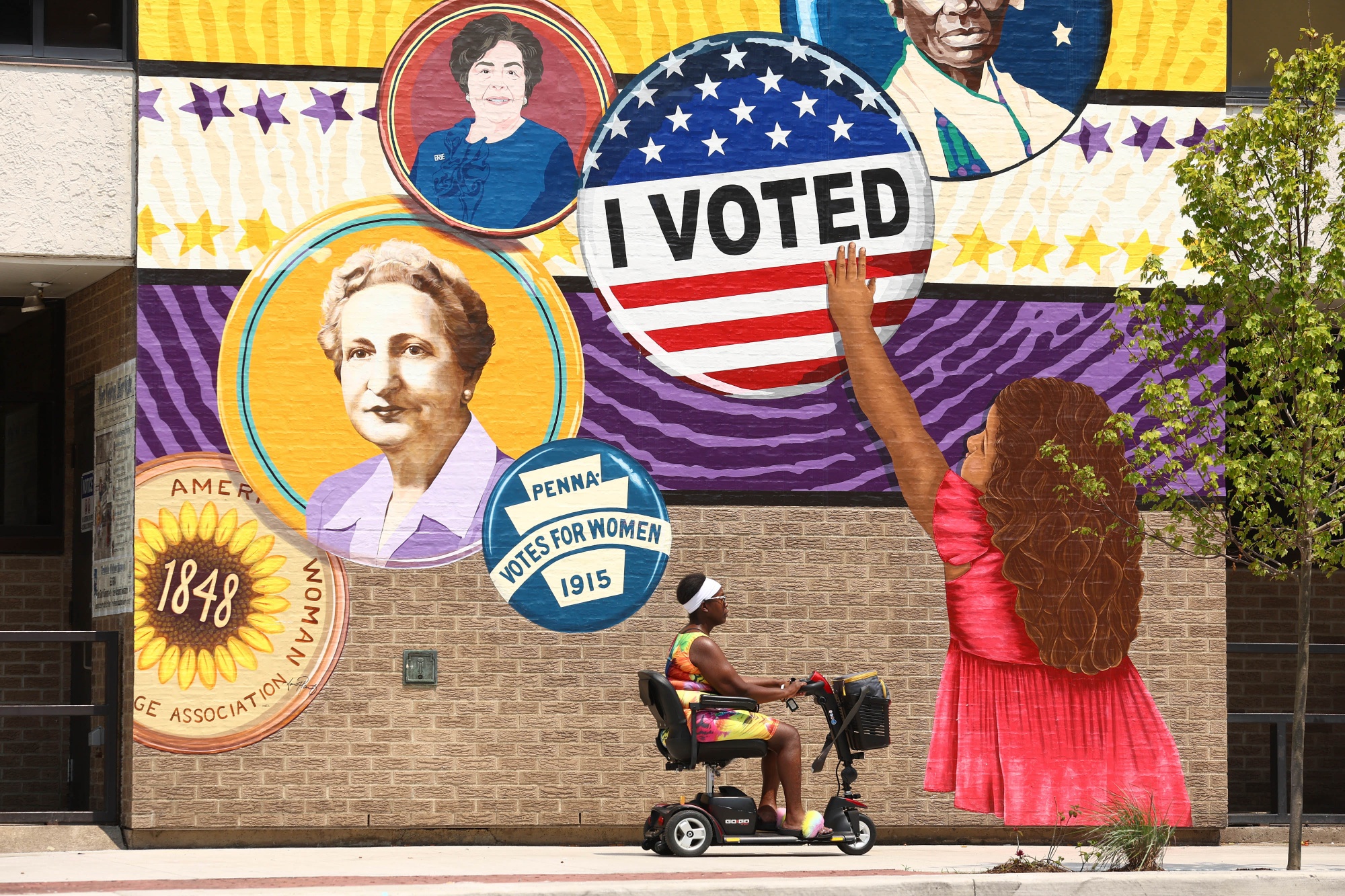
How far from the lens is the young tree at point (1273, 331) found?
11.4 m

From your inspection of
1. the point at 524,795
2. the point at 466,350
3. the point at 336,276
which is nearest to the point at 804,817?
the point at 524,795

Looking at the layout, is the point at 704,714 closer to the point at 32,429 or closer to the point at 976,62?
the point at 976,62

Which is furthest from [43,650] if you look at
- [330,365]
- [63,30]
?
[63,30]

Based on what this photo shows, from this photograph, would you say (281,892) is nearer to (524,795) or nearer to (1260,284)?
(524,795)

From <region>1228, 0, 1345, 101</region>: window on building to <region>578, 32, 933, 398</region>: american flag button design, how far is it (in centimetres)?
312

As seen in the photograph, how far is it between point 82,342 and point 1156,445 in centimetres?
866

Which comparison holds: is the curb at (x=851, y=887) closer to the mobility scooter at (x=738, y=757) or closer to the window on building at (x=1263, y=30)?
the mobility scooter at (x=738, y=757)

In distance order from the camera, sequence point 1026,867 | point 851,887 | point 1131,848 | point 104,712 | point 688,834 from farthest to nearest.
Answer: point 104,712
point 688,834
point 1131,848
point 1026,867
point 851,887

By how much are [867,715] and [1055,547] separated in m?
2.90

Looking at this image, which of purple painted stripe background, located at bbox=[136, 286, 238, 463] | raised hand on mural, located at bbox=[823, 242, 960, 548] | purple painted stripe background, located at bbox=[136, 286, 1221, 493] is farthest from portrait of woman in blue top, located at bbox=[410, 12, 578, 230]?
raised hand on mural, located at bbox=[823, 242, 960, 548]

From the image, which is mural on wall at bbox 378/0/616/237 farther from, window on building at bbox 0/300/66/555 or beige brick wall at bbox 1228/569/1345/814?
beige brick wall at bbox 1228/569/1345/814

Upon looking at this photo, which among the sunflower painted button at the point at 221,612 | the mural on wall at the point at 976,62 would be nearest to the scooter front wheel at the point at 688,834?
the sunflower painted button at the point at 221,612

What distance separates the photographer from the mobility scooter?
11469mm

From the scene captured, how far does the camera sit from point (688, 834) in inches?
453
